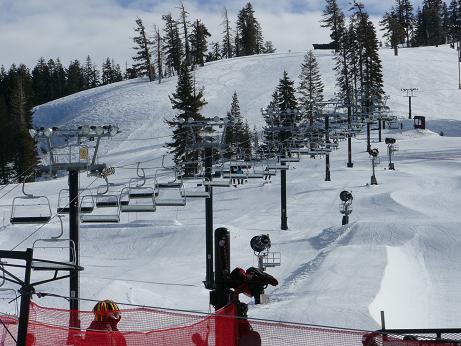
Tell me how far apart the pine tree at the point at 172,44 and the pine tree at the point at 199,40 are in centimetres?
261

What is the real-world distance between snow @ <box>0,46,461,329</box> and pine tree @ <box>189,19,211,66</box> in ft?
104

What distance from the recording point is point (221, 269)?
9.88 m

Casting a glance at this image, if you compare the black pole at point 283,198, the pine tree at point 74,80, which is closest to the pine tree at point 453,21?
the pine tree at point 74,80

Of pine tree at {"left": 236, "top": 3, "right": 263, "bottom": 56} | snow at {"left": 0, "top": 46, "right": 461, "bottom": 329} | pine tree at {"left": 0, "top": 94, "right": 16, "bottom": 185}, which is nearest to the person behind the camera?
snow at {"left": 0, "top": 46, "right": 461, "bottom": 329}

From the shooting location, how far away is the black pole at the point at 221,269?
343 inches

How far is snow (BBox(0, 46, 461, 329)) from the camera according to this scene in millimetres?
18109

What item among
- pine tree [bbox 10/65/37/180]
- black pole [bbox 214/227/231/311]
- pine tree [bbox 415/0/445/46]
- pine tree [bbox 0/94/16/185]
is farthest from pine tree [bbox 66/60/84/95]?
black pole [bbox 214/227/231/311]

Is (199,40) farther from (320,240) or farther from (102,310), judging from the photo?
(102,310)

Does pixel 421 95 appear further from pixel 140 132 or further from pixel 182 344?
pixel 182 344

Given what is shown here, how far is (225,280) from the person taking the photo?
8.75 meters

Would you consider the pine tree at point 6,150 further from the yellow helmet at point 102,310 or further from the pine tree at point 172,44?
the yellow helmet at point 102,310

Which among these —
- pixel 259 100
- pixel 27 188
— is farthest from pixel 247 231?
pixel 259 100

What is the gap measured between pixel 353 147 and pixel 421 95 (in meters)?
30.5

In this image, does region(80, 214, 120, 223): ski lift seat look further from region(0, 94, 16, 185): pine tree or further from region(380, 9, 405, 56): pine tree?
region(380, 9, 405, 56): pine tree
